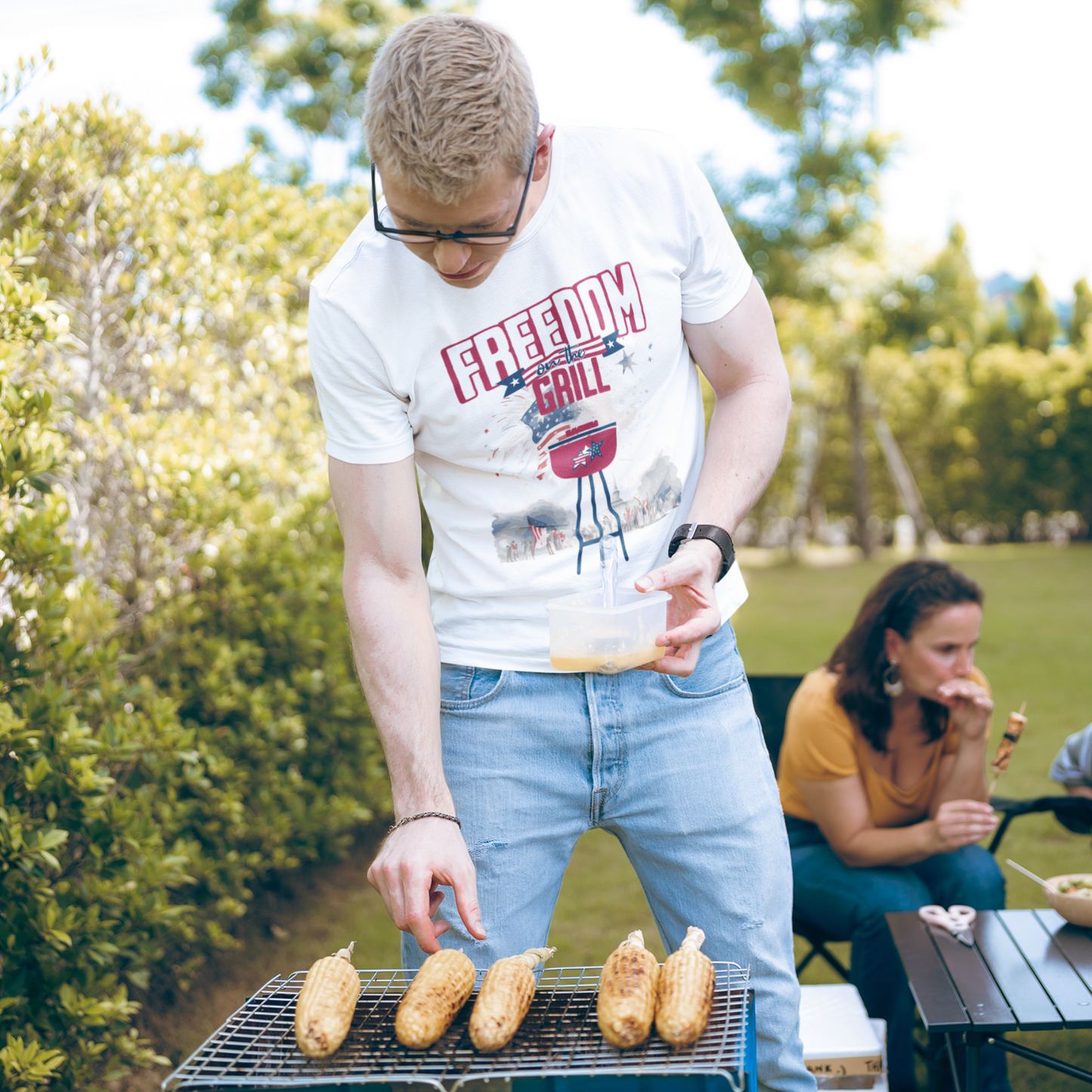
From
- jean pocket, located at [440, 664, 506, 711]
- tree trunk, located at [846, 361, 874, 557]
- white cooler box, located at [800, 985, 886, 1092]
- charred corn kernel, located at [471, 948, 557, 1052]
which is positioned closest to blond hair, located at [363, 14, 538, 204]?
jean pocket, located at [440, 664, 506, 711]

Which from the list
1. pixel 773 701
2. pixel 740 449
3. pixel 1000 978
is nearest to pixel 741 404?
pixel 740 449

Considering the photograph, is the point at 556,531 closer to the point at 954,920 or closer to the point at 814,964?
→ the point at 954,920

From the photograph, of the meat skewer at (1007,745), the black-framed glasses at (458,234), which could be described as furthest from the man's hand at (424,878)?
the meat skewer at (1007,745)

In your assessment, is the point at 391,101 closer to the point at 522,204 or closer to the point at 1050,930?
the point at 522,204

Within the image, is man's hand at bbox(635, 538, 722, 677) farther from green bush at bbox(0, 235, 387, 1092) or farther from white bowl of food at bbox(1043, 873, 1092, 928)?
white bowl of food at bbox(1043, 873, 1092, 928)

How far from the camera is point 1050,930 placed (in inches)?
107

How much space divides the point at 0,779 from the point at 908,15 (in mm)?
13514

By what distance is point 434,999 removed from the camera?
139cm

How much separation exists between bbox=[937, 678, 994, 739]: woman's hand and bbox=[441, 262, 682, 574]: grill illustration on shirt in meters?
1.95

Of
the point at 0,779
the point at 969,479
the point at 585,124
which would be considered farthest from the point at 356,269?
the point at 969,479

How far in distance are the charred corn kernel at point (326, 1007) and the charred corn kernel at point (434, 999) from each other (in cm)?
7

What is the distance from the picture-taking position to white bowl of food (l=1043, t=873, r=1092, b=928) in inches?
105

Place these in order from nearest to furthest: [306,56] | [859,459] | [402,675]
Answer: [402,675]
[306,56]
[859,459]

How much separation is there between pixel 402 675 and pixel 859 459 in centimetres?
1649
